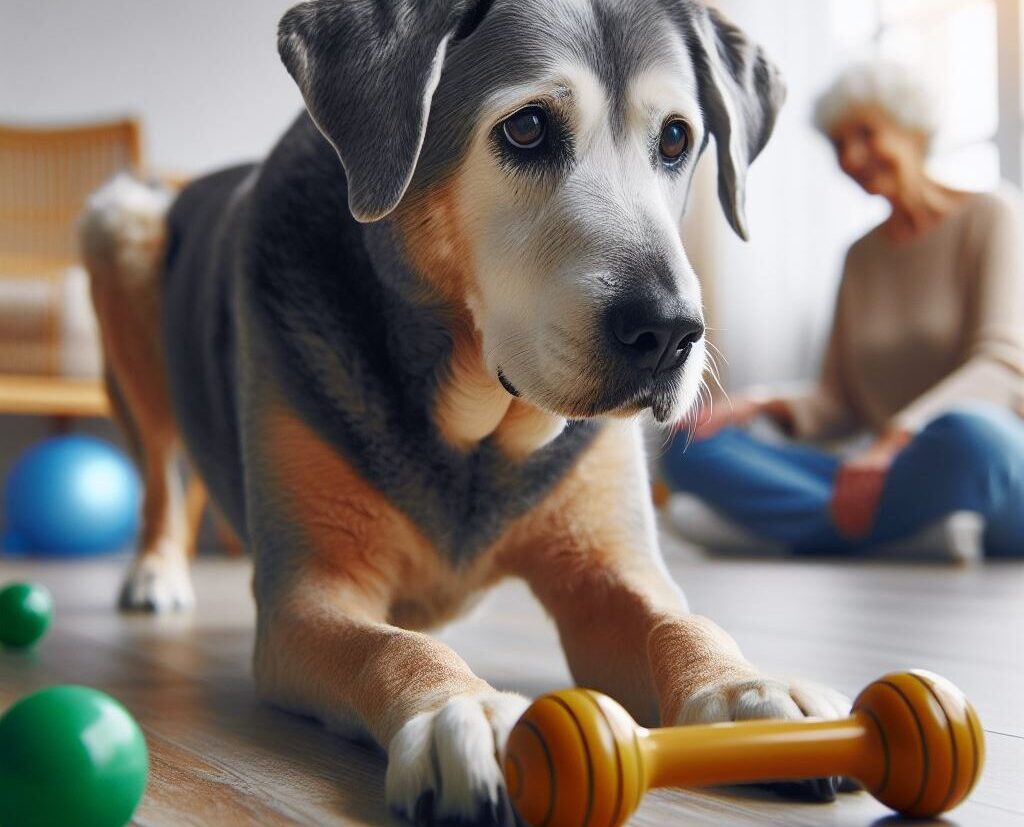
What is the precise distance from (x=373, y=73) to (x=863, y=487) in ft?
9.59

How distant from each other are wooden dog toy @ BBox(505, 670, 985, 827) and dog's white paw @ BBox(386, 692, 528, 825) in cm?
4

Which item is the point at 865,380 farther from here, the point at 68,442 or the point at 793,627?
the point at 68,442

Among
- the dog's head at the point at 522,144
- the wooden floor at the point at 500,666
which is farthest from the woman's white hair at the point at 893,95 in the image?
the dog's head at the point at 522,144

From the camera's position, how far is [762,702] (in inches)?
40.7

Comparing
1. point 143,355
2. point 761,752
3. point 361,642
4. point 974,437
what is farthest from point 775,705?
point 974,437

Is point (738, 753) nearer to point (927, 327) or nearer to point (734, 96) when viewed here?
point (734, 96)

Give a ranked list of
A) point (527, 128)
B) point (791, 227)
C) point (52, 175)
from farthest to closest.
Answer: point (791, 227) → point (52, 175) → point (527, 128)

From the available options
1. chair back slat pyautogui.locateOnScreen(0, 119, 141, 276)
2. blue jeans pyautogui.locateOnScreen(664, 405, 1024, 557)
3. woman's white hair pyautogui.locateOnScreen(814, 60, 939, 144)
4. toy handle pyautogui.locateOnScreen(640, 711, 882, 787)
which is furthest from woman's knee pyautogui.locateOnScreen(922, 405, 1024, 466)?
chair back slat pyautogui.locateOnScreen(0, 119, 141, 276)

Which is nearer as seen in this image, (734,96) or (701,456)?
(734,96)

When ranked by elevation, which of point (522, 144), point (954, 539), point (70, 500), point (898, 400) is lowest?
point (70, 500)

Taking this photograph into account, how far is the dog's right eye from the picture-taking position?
52.8 inches

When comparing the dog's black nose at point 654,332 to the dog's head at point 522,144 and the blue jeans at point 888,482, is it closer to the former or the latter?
the dog's head at point 522,144

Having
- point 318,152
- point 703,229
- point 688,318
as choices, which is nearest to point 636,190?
point 688,318

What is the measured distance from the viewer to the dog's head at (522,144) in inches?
49.4
